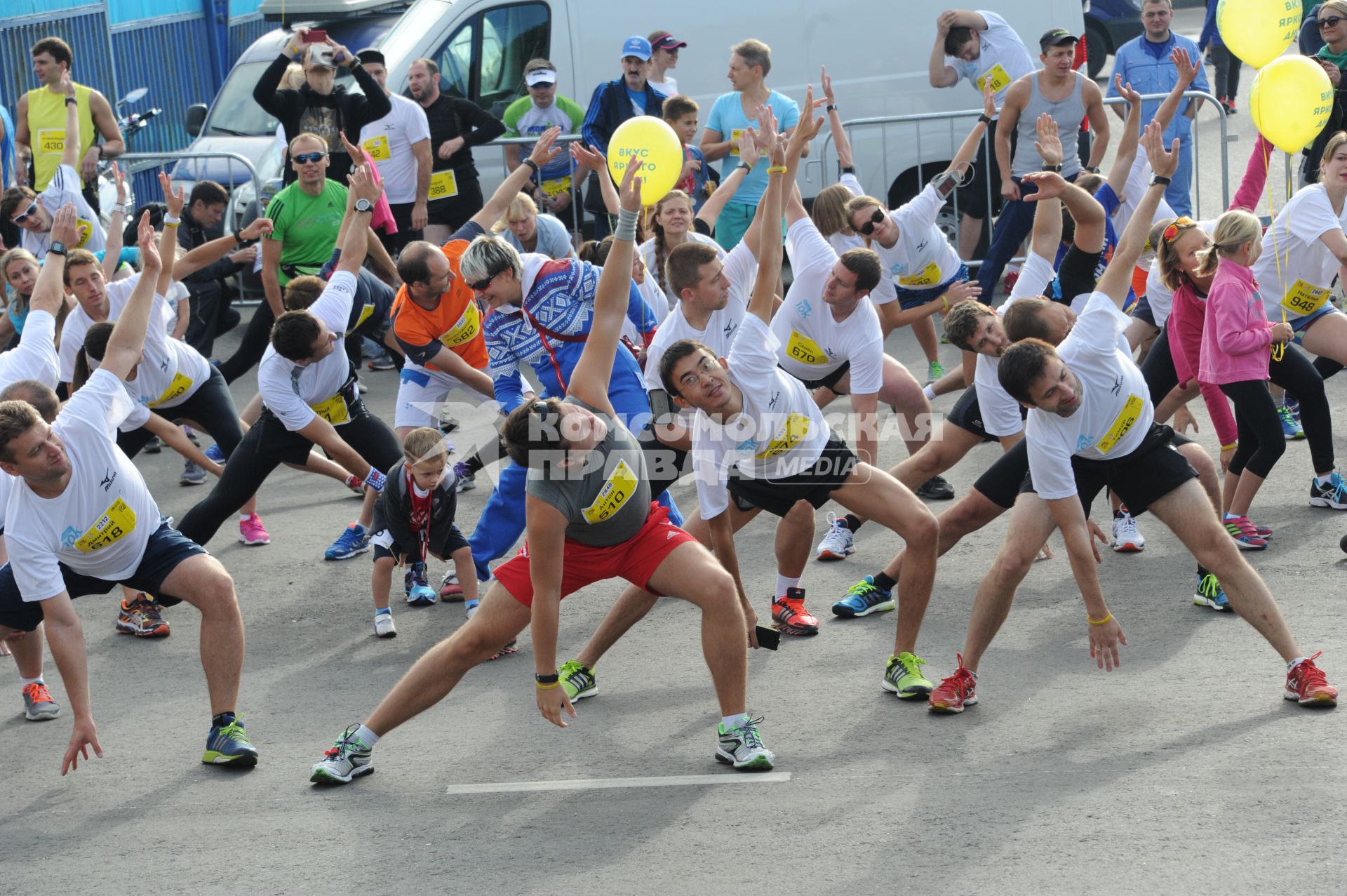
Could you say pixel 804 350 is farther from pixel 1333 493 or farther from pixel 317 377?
pixel 1333 493

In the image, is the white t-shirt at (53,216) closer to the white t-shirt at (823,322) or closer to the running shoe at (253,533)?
the running shoe at (253,533)

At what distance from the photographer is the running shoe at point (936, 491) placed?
7.98 metres

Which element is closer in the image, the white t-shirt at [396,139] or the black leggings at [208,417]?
the black leggings at [208,417]

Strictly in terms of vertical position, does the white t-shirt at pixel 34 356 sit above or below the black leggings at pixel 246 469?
above

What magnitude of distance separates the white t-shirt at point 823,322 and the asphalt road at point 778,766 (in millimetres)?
968

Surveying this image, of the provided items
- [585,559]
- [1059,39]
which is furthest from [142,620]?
[1059,39]

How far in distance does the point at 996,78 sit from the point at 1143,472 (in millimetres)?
6076

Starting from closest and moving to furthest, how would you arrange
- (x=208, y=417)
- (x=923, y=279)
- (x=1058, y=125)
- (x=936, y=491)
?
(x=208, y=417) < (x=936, y=491) < (x=923, y=279) < (x=1058, y=125)

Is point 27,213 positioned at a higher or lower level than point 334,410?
higher

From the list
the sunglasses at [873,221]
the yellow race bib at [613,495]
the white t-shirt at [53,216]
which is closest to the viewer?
the yellow race bib at [613,495]

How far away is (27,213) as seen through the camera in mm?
9570

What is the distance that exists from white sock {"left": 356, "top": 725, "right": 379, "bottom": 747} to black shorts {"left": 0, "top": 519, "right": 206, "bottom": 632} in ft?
3.10

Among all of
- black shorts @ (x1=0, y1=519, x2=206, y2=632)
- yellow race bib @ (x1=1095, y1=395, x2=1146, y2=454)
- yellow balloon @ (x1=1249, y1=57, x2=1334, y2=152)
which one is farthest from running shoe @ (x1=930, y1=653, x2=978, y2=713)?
yellow balloon @ (x1=1249, y1=57, x2=1334, y2=152)

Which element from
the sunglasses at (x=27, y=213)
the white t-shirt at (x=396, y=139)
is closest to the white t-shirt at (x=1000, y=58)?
the white t-shirt at (x=396, y=139)
